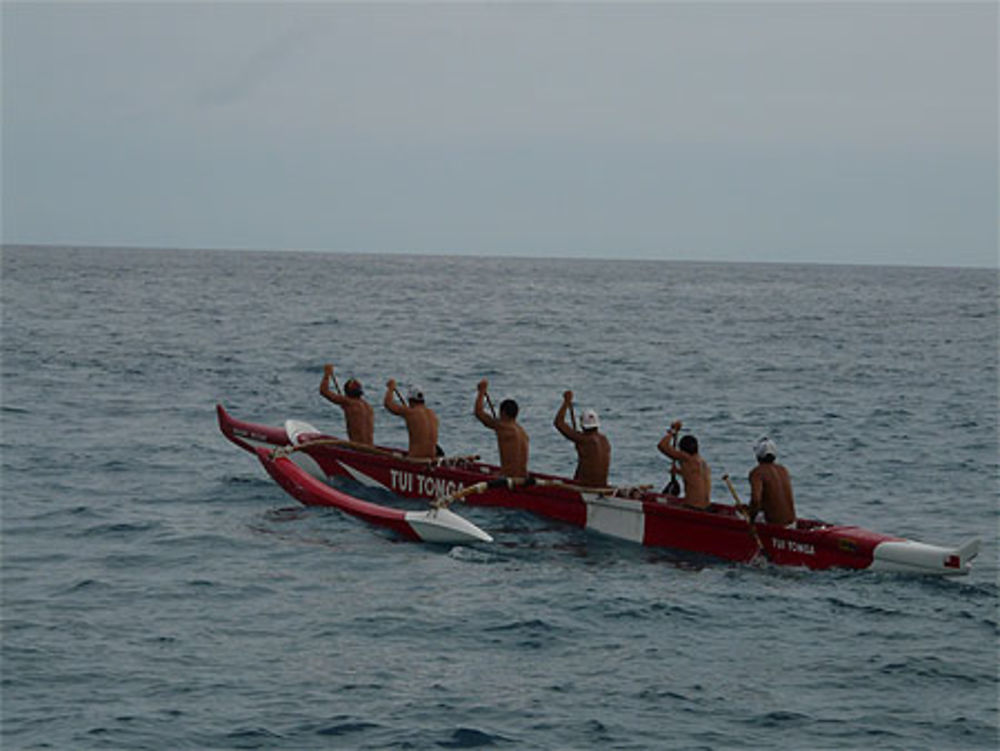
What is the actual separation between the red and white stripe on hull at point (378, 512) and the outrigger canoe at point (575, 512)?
19 mm

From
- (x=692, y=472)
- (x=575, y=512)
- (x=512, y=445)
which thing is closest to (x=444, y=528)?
(x=512, y=445)

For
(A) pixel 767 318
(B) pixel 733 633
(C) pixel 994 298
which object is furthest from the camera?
(C) pixel 994 298

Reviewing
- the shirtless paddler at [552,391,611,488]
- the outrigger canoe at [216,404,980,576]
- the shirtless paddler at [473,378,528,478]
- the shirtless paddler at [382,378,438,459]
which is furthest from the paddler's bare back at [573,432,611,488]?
the shirtless paddler at [382,378,438,459]

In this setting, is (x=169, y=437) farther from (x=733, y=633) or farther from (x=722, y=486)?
(x=733, y=633)

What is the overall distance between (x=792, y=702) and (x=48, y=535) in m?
11.1

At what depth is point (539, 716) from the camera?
11.4 m

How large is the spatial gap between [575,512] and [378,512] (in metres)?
2.89

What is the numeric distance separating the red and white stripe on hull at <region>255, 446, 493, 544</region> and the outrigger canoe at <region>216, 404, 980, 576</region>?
19 millimetres

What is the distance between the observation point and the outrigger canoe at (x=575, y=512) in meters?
15.6

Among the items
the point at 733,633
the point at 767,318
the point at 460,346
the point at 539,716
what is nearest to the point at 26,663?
the point at 539,716

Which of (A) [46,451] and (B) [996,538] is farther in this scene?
(A) [46,451]

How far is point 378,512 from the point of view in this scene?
18578 millimetres

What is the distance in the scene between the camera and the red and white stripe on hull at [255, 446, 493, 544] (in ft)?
57.2

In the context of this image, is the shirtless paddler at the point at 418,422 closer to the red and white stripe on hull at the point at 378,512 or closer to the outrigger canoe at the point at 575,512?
the outrigger canoe at the point at 575,512
